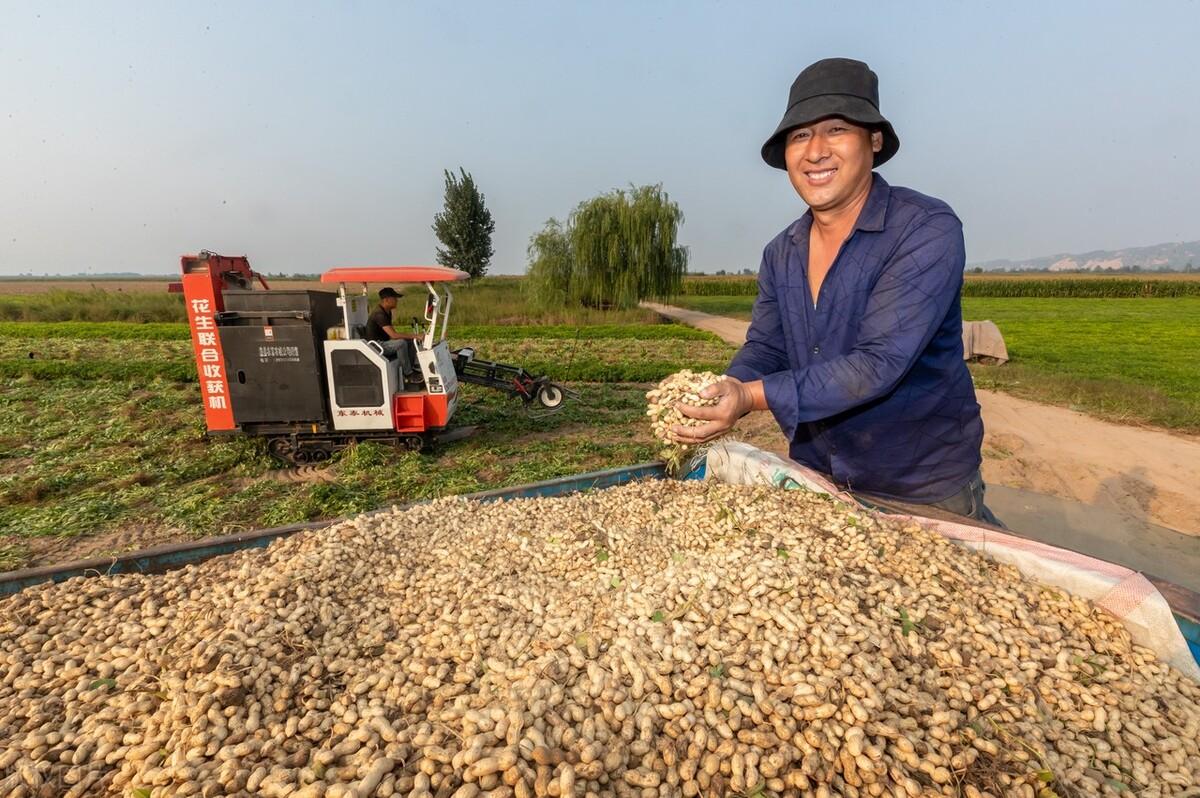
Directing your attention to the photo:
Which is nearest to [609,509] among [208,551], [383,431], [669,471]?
[669,471]

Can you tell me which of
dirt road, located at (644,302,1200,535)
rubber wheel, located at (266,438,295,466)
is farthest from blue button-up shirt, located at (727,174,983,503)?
rubber wheel, located at (266,438,295,466)

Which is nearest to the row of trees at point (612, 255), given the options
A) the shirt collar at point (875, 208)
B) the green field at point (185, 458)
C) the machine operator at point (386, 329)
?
the green field at point (185, 458)

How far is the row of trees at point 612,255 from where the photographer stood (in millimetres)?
24859

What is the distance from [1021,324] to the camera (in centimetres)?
2442

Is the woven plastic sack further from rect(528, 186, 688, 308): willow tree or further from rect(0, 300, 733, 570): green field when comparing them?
rect(528, 186, 688, 308): willow tree

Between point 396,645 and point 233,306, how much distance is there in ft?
17.3

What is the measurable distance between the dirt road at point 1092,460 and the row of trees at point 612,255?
16.9 metres

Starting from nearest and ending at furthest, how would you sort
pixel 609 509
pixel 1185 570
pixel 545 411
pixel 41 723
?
pixel 41 723 → pixel 609 509 → pixel 1185 570 → pixel 545 411

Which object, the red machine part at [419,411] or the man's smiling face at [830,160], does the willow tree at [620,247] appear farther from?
the man's smiling face at [830,160]

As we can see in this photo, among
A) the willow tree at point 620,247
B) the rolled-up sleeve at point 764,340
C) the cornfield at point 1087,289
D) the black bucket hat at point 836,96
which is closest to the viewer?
the black bucket hat at point 836,96

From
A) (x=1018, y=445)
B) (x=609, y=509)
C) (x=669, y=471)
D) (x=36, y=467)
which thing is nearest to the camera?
(x=609, y=509)

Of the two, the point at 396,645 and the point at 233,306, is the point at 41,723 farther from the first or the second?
the point at 233,306

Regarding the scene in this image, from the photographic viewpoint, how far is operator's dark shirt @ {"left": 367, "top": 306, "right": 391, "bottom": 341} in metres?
6.78

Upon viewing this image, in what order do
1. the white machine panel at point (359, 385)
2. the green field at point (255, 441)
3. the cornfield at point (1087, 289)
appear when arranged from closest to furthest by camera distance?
1. the green field at point (255, 441)
2. the white machine panel at point (359, 385)
3. the cornfield at point (1087, 289)
